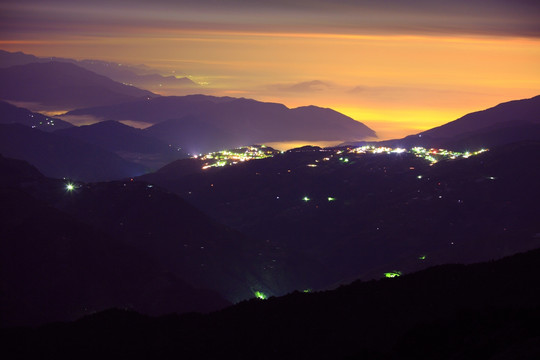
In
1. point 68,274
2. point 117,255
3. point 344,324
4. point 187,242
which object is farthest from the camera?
point 187,242

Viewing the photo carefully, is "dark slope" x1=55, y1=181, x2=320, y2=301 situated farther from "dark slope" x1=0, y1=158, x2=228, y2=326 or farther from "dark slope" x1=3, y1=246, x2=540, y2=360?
"dark slope" x1=3, y1=246, x2=540, y2=360

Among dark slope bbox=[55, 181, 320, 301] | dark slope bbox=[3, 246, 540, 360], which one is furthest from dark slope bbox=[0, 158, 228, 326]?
dark slope bbox=[3, 246, 540, 360]

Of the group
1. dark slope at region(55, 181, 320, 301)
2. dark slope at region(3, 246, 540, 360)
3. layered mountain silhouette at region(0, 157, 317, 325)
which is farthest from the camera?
dark slope at region(55, 181, 320, 301)

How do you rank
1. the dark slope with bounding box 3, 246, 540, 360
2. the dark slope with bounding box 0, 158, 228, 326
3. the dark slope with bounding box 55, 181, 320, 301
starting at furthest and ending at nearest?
the dark slope with bounding box 55, 181, 320, 301, the dark slope with bounding box 0, 158, 228, 326, the dark slope with bounding box 3, 246, 540, 360

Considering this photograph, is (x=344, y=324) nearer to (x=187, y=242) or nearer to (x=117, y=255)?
(x=117, y=255)

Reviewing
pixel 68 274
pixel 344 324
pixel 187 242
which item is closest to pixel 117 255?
pixel 68 274

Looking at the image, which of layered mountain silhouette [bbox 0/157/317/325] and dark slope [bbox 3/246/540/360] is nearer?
dark slope [bbox 3/246/540/360]

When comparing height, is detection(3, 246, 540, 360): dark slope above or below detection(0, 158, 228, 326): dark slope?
above
